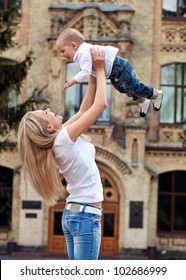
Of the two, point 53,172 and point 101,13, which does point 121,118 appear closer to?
point 101,13

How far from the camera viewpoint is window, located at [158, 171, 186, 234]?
2577 cm

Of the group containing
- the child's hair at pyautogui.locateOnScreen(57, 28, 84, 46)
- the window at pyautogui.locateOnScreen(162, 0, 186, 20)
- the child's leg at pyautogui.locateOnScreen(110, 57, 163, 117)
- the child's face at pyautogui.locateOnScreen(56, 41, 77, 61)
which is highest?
the window at pyautogui.locateOnScreen(162, 0, 186, 20)

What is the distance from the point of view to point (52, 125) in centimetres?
532

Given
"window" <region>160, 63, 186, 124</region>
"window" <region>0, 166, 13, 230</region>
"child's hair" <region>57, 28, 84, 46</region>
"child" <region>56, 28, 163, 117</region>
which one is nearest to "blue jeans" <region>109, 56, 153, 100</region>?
"child" <region>56, 28, 163, 117</region>

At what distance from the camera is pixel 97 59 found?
5.52 metres

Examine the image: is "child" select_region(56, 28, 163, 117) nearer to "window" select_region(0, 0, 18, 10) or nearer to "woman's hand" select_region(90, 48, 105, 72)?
"woman's hand" select_region(90, 48, 105, 72)

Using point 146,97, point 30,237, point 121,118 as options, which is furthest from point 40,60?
point 146,97

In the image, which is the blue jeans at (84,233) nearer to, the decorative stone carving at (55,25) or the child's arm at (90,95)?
the child's arm at (90,95)

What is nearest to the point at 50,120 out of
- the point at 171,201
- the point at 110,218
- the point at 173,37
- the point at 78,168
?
→ the point at 78,168

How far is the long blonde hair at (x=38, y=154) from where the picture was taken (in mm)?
5230

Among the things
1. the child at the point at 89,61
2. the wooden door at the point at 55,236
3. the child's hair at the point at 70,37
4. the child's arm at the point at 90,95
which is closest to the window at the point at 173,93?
the wooden door at the point at 55,236

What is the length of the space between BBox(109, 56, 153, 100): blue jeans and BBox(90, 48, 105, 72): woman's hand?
0.19m

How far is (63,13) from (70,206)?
69.3 ft

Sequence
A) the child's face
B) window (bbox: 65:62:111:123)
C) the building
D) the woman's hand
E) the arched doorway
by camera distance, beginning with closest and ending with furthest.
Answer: the woman's hand → the child's face → the building → the arched doorway → window (bbox: 65:62:111:123)
